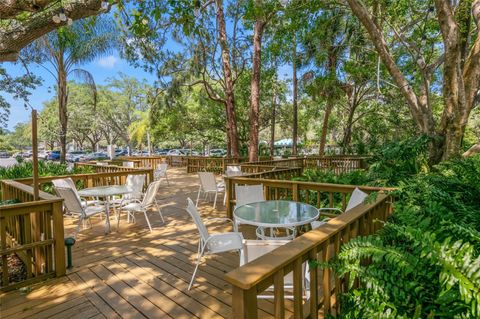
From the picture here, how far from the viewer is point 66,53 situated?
10977 millimetres

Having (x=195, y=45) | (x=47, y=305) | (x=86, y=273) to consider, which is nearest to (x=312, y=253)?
(x=47, y=305)

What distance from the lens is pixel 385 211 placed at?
2963mm

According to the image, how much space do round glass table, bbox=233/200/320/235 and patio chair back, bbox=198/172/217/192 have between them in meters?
2.96

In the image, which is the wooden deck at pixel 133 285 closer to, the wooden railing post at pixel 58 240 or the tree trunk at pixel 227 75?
the wooden railing post at pixel 58 240

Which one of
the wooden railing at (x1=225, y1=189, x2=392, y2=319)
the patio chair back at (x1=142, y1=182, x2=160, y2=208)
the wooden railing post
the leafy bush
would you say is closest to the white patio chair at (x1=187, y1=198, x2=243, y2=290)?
the wooden railing at (x1=225, y1=189, x2=392, y2=319)

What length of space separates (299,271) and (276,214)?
177cm

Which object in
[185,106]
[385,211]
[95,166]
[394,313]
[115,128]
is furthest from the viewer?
[115,128]

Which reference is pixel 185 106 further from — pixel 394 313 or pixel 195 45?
pixel 394 313

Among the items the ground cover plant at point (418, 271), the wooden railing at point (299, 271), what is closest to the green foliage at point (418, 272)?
the ground cover plant at point (418, 271)

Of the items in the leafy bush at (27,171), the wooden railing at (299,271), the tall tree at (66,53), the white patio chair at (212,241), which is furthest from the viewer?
the tall tree at (66,53)

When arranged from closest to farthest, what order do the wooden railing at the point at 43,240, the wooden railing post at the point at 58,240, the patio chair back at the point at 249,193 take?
1. the wooden railing at the point at 43,240
2. the wooden railing post at the point at 58,240
3. the patio chair back at the point at 249,193

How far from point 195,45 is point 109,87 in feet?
70.4

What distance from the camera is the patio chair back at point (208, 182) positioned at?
647 centimetres

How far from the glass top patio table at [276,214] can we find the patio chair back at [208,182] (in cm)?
296
